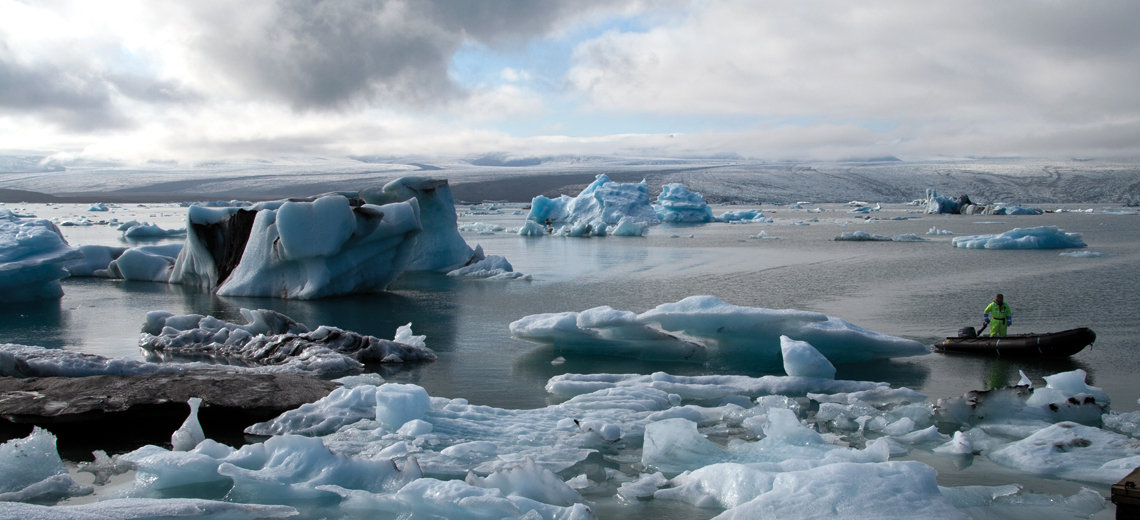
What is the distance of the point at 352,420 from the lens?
453 centimetres

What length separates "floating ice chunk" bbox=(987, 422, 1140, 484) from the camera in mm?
3691

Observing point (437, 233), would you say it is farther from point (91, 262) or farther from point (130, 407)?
point (130, 407)

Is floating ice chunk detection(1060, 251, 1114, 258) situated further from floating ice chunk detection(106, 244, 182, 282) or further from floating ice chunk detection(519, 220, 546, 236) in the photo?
floating ice chunk detection(106, 244, 182, 282)

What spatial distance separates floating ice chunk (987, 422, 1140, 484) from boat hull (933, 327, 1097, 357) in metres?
2.31

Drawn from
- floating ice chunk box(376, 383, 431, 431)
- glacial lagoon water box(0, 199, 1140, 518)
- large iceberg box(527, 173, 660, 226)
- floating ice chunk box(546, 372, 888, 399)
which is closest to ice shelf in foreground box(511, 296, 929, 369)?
glacial lagoon water box(0, 199, 1140, 518)

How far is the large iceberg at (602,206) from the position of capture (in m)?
30.3

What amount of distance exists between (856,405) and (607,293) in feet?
19.6

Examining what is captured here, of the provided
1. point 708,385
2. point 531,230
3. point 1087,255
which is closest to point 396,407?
point 708,385

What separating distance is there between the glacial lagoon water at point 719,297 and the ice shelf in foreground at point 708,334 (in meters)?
0.16

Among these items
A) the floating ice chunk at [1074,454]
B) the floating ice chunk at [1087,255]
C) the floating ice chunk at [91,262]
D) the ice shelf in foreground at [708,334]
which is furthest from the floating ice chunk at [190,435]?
the floating ice chunk at [1087,255]

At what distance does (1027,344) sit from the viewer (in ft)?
21.4

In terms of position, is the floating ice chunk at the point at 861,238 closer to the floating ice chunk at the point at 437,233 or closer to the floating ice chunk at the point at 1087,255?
the floating ice chunk at the point at 1087,255

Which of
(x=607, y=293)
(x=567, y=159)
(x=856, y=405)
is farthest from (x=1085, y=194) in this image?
(x=567, y=159)

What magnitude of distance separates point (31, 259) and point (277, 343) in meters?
5.18
